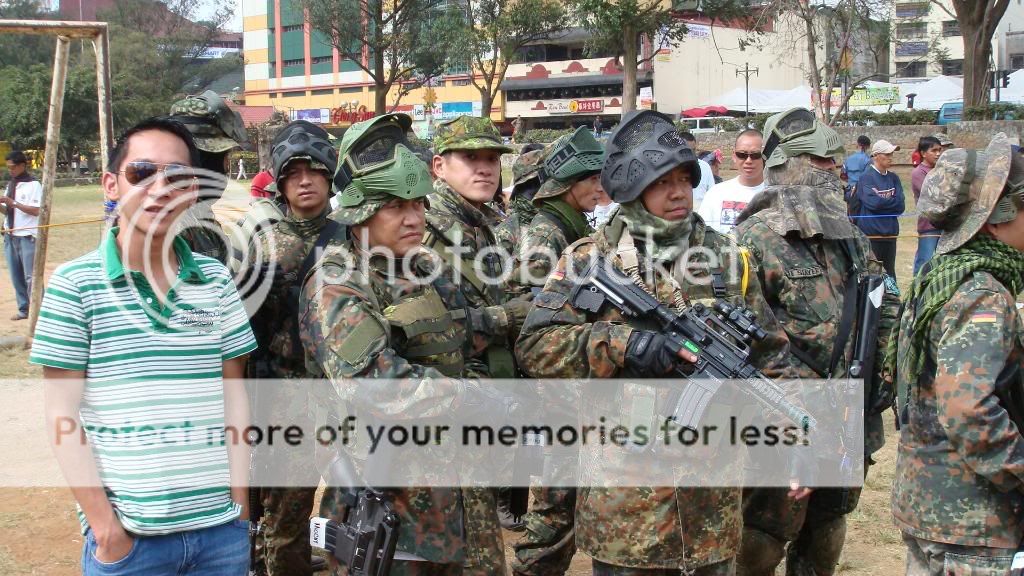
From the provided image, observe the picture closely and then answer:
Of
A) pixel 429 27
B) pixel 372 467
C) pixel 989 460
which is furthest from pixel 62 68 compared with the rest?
pixel 429 27

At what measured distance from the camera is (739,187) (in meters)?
7.02

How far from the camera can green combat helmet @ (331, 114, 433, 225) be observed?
129 inches

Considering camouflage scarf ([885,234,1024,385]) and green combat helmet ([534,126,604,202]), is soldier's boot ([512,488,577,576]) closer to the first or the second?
green combat helmet ([534,126,604,202])

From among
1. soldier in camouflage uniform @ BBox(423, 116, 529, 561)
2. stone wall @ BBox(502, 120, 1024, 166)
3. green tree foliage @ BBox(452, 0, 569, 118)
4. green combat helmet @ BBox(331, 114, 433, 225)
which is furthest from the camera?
green tree foliage @ BBox(452, 0, 569, 118)

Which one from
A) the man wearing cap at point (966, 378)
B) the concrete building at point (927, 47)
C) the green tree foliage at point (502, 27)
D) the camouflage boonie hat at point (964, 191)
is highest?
the concrete building at point (927, 47)

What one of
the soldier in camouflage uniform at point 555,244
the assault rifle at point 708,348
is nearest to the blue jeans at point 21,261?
the soldier in camouflage uniform at point 555,244

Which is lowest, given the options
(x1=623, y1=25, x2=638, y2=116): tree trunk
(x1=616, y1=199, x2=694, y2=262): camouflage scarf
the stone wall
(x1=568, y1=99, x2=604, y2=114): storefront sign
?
(x1=616, y1=199, x2=694, y2=262): camouflage scarf

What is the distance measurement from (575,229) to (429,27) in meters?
33.5

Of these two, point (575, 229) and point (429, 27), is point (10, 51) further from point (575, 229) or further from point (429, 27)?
point (575, 229)

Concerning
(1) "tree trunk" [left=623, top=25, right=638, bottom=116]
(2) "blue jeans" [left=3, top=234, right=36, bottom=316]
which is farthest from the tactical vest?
(1) "tree trunk" [left=623, top=25, right=638, bottom=116]

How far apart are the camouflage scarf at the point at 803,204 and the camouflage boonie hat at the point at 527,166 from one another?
153cm

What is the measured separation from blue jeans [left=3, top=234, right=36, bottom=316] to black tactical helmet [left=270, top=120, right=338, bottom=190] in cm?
855

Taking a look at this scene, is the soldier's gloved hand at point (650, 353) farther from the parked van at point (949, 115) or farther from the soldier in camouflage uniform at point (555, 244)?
the parked van at point (949, 115)

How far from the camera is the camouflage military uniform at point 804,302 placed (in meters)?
4.15
